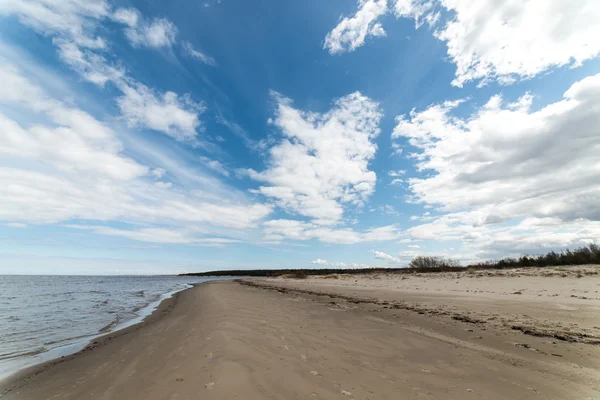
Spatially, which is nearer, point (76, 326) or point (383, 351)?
point (383, 351)

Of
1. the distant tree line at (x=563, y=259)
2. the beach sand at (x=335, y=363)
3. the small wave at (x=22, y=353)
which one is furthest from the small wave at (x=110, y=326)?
the distant tree line at (x=563, y=259)

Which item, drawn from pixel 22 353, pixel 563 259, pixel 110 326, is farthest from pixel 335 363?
pixel 563 259

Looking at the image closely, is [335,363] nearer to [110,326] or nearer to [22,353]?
[22,353]

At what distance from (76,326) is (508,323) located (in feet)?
57.8

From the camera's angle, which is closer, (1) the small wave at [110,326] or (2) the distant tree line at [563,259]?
(1) the small wave at [110,326]

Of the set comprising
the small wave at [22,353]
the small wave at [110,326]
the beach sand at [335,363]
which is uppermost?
the beach sand at [335,363]

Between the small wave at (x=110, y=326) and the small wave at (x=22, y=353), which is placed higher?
the small wave at (x=110, y=326)

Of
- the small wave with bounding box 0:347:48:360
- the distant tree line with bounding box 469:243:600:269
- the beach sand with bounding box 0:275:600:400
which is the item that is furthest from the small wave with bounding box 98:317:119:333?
the distant tree line with bounding box 469:243:600:269

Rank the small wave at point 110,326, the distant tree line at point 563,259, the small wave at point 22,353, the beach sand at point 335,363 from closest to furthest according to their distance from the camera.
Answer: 1. the beach sand at point 335,363
2. the small wave at point 22,353
3. the small wave at point 110,326
4. the distant tree line at point 563,259

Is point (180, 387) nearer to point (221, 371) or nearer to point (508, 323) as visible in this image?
point (221, 371)

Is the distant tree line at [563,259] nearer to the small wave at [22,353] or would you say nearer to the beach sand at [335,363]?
the beach sand at [335,363]

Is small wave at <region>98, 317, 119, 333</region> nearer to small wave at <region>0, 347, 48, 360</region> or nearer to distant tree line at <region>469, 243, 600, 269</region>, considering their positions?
small wave at <region>0, 347, 48, 360</region>

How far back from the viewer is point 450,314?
1036 centimetres

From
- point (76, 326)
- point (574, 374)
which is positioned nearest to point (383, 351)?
point (574, 374)
